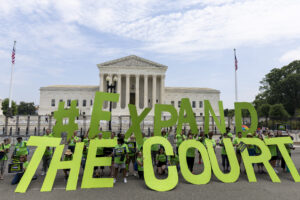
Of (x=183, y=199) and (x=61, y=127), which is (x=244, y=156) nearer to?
(x=183, y=199)

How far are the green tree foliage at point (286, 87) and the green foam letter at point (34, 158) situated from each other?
5795 centimetres

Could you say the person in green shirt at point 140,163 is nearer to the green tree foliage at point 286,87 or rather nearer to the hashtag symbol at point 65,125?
the hashtag symbol at point 65,125

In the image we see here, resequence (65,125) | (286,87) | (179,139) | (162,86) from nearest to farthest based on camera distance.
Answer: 1. (65,125)
2. (179,139)
3. (286,87)
4. (162,86)

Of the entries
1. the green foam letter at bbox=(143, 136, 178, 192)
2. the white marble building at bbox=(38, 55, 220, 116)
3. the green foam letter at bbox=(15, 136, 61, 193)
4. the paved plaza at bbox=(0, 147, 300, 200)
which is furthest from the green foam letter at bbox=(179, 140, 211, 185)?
the white marble building at bbox=(38, 55, 220, 116)

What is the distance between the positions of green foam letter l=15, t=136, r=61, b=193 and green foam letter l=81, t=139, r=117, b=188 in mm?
1397

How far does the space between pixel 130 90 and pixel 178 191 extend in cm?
6002

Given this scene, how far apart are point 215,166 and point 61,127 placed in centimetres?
657

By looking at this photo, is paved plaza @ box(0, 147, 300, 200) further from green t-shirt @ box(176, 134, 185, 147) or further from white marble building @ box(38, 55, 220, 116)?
white marble building @ box(38, 55, 220, 116)

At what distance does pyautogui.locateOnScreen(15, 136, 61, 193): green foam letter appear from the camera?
21.3 ft

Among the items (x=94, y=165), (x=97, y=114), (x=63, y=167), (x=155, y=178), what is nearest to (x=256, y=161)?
(x=155, y=178)

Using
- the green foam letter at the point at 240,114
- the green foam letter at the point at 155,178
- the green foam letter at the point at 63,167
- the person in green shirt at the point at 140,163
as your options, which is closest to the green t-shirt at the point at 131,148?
the person in green shirt at the point at 140,163

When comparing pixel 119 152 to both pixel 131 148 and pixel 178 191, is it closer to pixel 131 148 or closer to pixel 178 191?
pixel 131 148

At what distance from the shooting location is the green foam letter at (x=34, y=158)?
255 inches

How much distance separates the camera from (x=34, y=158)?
6.89 meters
